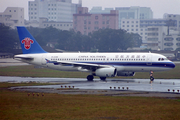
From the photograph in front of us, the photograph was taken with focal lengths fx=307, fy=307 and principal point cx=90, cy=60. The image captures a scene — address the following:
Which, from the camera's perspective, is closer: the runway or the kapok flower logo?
the runway

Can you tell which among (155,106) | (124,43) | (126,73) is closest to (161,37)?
(124,43)

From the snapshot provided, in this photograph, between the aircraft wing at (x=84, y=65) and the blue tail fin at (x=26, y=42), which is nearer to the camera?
the aircraft wing at (x=84, y=65)

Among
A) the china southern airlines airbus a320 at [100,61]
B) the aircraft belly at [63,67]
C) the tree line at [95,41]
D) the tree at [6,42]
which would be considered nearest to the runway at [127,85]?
the china southern airlines airbus a320 at [100,61]

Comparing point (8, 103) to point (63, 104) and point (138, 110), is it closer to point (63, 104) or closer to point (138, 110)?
point (63, 104)

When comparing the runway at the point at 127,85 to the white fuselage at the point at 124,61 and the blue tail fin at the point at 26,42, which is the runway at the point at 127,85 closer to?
the white fuselage at the point at 124,61

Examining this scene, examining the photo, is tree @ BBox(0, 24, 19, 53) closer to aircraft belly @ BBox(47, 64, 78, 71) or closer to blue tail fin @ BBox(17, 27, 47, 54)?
blue tail fin @ BBox(17, 27, 47, 54)

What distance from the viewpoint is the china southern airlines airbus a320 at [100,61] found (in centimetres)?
4750

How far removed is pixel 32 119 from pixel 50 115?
152 centimetres

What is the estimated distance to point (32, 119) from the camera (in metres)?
19.4

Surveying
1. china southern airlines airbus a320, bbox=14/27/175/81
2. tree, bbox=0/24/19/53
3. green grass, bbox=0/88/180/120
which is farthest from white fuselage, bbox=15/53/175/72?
tree, bbox=0/24/19/53

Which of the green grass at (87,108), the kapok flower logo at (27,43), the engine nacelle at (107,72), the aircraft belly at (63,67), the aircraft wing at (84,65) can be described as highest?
the kapok flower logo at (27,43)

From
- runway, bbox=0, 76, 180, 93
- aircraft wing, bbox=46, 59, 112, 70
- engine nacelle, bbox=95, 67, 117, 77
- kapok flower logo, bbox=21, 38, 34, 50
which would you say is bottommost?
runway, bbox=0, 76, 180, 93

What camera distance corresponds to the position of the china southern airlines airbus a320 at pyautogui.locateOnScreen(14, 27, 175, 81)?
4750cm

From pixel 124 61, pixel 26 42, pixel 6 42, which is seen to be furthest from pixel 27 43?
pixel 6 42
